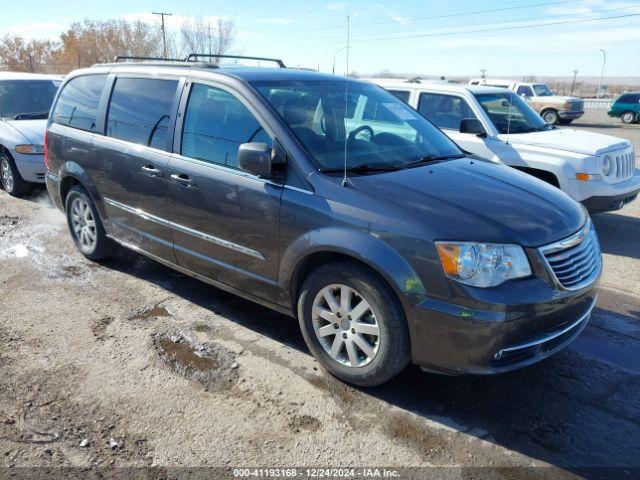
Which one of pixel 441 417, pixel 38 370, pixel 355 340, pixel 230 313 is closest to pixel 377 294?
pixel 355 340

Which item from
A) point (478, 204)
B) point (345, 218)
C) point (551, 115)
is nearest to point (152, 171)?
point (345, 218)

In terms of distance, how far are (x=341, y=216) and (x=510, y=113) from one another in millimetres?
5144

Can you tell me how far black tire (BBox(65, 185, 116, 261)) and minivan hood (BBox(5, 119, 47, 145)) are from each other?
297 centimetres

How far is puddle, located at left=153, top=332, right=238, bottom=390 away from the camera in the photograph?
11.4 feet

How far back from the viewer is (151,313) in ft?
14.5

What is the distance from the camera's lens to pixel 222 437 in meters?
2.91

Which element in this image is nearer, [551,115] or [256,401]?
[256,401]

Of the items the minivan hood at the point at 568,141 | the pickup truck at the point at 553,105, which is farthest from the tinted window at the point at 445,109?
the pickup truck at the point at 553,105

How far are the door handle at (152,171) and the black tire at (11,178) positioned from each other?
4777mm

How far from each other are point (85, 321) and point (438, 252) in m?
2.90

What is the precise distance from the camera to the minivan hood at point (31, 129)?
25.9 feet

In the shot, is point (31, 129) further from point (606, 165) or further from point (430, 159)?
point (606, 165)

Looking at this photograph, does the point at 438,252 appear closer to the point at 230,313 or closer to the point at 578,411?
the point at 578,411

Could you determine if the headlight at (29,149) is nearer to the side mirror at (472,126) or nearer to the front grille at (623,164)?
the side mirror at (472,126)
